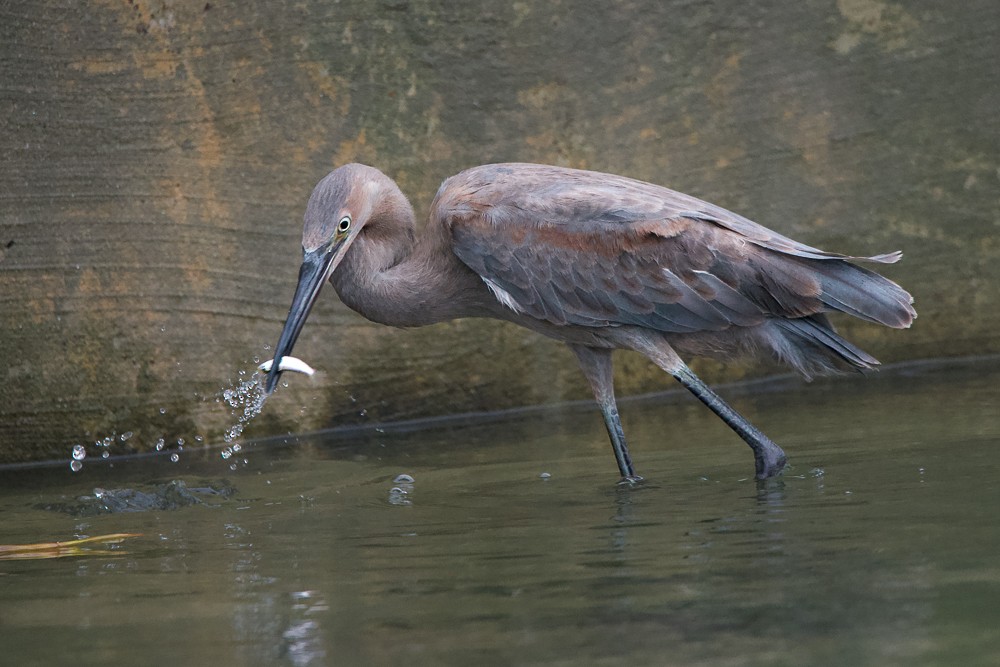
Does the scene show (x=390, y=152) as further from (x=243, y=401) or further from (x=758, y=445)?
(x=758, y=445)

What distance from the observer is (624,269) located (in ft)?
18.8

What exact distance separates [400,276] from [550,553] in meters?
2.03

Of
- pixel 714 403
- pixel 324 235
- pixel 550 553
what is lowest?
pixel 550 553

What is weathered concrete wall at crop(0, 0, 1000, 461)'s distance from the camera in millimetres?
6730

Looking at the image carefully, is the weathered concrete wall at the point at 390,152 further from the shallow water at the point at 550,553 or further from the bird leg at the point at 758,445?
the bird leg at the point at 758,445

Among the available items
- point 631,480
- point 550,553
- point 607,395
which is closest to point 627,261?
point 607,395

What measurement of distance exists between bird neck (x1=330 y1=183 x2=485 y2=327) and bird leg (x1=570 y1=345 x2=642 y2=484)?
20.9 inches

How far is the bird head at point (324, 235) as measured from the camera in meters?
5.54

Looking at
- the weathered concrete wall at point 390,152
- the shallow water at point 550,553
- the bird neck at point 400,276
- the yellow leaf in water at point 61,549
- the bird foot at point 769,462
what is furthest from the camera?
the weathered concrete wall at point 390,152

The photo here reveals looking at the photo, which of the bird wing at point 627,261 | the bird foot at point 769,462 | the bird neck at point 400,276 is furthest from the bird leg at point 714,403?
the bird neck at point 400,276

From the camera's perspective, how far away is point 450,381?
293 inches

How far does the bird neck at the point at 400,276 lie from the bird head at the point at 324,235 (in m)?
0.19

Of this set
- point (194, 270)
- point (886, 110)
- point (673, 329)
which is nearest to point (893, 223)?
point (886, 110)

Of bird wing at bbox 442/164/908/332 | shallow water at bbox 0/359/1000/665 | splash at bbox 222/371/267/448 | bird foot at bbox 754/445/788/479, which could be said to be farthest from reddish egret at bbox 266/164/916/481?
splash at bbox 222/371/267/448
